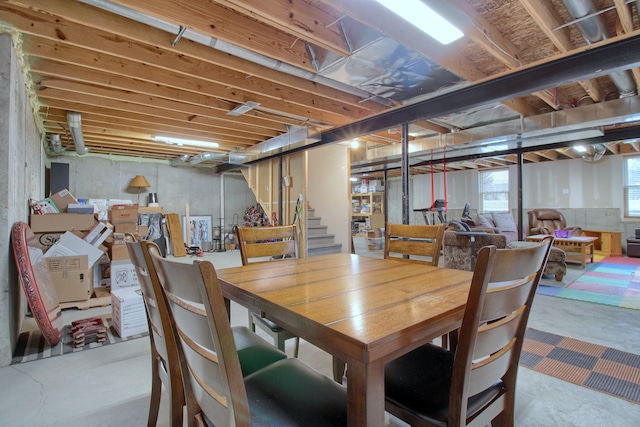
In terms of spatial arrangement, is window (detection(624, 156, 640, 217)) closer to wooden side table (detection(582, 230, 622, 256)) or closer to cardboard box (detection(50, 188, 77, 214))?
wooden side table (detection(582, 230, 622, 256))

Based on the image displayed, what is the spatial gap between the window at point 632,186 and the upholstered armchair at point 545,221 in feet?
4.33

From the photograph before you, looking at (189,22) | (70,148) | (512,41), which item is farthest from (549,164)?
(70,148)

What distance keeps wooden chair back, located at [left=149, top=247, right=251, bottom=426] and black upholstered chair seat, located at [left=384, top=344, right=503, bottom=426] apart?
22.7 inches

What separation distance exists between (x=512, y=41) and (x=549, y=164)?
7.93 metres

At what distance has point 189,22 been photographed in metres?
2.17

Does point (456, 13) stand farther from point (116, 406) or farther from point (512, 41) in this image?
point (116, 406)

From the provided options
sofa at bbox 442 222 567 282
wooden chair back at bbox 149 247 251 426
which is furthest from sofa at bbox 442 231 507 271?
wooden chair back at bbox 149 247 251 426

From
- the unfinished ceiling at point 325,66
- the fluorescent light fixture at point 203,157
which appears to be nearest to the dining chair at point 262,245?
the unfinished ceiling at point 325,66

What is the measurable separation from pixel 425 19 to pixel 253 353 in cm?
226

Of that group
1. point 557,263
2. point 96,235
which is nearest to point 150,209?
point 96,235

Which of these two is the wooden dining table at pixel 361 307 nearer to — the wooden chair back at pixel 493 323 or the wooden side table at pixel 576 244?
the wooden chair back at pixel 493 323

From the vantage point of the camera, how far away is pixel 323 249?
6.28m

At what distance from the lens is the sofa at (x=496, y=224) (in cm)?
718

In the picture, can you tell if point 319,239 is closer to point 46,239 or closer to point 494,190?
point 46,239
